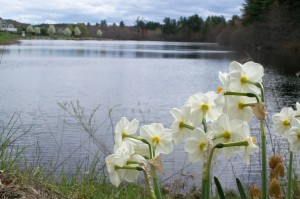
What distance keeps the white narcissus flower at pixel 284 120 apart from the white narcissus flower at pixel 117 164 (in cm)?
78

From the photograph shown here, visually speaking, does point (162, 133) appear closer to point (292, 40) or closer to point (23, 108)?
point (23, 108)

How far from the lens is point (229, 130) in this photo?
5.01 feet

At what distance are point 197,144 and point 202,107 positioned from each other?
169 mm

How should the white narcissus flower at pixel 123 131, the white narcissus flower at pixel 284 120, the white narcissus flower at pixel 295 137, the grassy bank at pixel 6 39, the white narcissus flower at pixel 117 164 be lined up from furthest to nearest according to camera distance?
the grassy bank at pixel 6 39 < the white narcissus flower at pixel 284 120 < the white narcissus flower at pixel 295 137 < the white narcissus flower at pixel 123 131 < the white narcissus flower at pixel 117 164

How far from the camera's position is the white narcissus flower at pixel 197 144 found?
60.6 inches

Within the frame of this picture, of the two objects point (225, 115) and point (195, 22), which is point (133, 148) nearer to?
point (225, 115)

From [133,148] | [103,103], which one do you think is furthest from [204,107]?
[103,103]

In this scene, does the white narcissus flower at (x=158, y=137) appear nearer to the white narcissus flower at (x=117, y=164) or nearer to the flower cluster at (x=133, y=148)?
the flower cluster at (x=133, y=148)

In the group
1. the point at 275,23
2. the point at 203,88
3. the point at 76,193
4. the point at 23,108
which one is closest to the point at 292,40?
the point at 275,23

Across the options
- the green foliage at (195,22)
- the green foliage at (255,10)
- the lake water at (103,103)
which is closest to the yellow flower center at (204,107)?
the lake water at (103,103)

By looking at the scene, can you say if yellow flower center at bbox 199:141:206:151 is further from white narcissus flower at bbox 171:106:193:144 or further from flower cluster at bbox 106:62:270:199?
white narcissus flower at bbox 171:106:193:144

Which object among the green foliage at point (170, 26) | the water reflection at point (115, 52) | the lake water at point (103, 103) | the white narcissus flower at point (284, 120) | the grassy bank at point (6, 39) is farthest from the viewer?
the green foliage at point (170, 26)

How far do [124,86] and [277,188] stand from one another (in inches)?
838

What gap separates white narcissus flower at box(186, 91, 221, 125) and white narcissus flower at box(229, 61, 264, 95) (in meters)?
0.11
